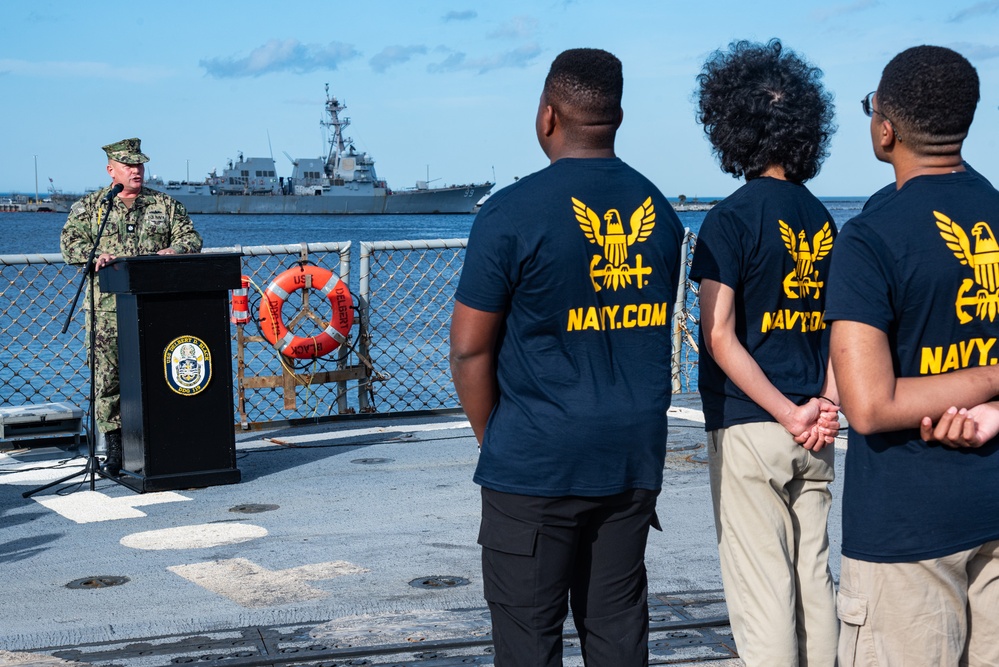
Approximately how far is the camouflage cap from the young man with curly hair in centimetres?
406

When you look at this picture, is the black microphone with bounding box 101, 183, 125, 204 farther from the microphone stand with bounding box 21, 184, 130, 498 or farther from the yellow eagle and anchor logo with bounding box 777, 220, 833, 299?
the yellow eagle and anchor logo with bounding box 777, 220, 833, 299

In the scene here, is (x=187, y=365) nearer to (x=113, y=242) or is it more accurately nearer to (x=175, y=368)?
(x=175, y=368)

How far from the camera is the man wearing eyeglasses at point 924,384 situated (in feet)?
7.14

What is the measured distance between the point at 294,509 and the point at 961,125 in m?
3.92

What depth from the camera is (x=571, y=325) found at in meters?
2.60

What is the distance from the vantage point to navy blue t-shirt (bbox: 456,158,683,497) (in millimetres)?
2555

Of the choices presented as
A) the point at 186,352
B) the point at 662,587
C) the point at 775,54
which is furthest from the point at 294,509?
the point at 775,54

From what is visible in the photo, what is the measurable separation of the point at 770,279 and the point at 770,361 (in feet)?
0.68

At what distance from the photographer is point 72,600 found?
4.19 metres

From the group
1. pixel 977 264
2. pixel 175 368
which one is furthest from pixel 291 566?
pixel 977 264

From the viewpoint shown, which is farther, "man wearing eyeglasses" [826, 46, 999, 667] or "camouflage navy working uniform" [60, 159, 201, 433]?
"camouflage navy working uniform" [60, 159, 201, 433]

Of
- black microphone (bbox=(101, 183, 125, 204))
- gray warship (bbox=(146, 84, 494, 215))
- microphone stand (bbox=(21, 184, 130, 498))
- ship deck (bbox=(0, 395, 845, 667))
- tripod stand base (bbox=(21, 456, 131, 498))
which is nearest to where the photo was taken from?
ship deck (bbox=(0, 395, 845, 667))

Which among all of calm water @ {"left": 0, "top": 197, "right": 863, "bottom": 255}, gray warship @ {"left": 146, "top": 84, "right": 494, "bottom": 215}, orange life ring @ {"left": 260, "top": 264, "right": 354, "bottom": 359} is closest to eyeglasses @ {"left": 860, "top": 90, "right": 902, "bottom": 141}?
orange life ring @ {"left": 260, "top": 264, "right": 354, "bottom": 359}

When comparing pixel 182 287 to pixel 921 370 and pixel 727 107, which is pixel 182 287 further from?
pixel 921 370
